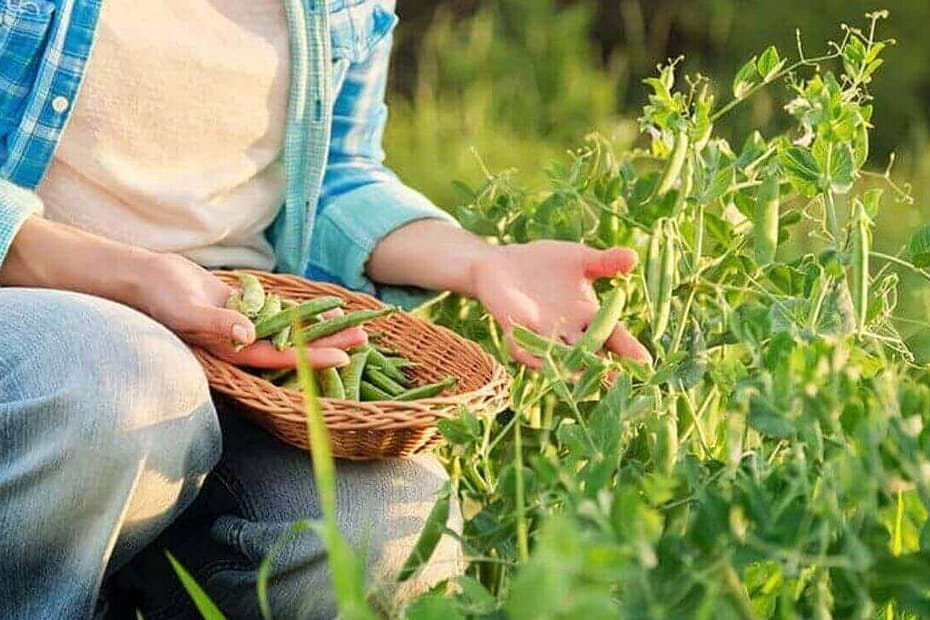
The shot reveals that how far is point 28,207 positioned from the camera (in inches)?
69.1

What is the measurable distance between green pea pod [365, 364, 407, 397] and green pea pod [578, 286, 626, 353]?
0.67 ft

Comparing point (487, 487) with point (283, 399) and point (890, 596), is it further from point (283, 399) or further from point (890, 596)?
point (890, 596)

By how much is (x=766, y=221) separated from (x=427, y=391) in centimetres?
38

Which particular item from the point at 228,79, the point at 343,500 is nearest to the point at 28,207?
the point at 228,79

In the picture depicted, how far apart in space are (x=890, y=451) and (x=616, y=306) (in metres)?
0.63

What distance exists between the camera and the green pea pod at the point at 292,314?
1708mm

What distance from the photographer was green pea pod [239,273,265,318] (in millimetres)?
1729

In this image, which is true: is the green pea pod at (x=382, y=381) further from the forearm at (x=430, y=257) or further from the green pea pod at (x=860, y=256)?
the green pea pod at (x=860, y=256)

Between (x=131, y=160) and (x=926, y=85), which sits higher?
(x=131, y=160)

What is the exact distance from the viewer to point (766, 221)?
63.8 inches

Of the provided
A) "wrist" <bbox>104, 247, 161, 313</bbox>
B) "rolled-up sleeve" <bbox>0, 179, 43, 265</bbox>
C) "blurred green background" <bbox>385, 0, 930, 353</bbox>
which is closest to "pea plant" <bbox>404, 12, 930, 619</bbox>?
"wrist" <bbox>104, 247, 161, 313</bbox>

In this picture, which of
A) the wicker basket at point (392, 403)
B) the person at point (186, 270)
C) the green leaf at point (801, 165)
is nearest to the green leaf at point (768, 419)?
the green leaf at point (801, 165)

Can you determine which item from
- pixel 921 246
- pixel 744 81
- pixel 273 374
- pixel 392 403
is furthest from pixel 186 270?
pixel 921 246

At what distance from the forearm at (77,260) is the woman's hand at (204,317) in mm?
20
